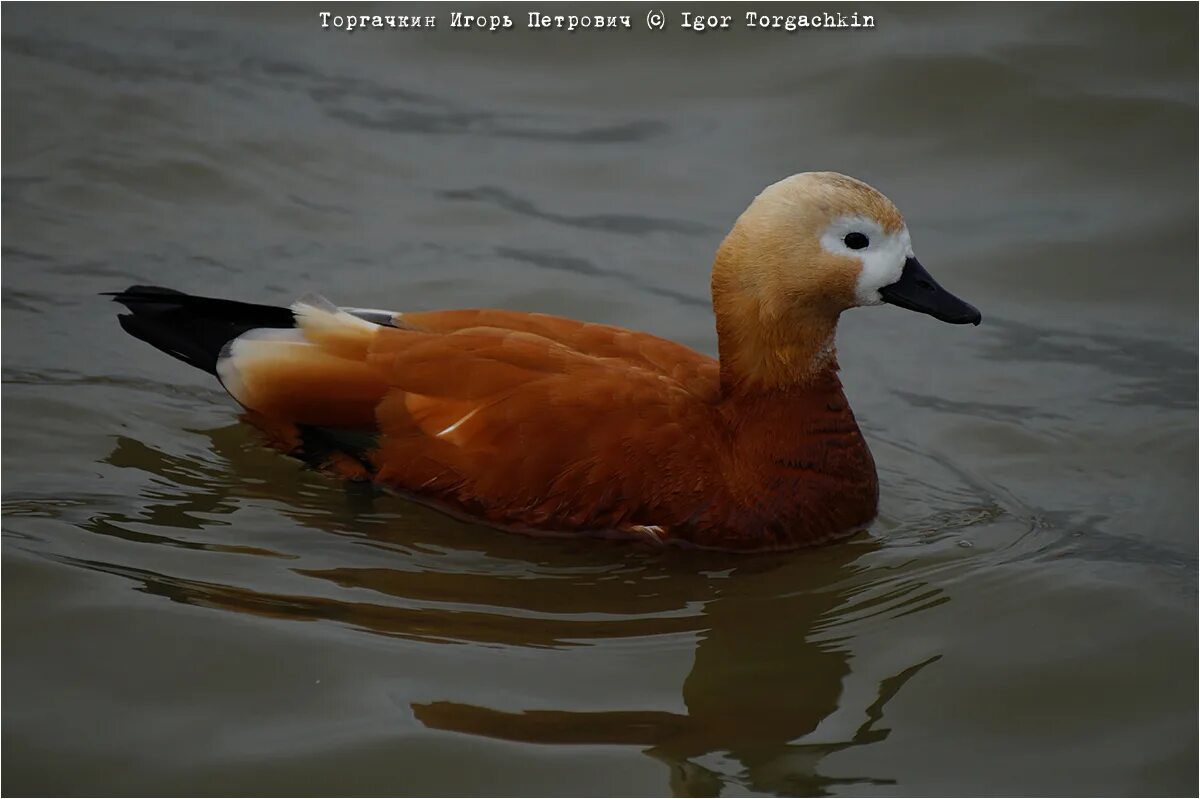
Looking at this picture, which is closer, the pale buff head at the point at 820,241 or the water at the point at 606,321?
the water at the point at 606,321

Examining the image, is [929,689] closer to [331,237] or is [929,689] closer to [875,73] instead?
[331,237]

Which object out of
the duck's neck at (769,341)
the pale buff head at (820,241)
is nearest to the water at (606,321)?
the duck's neck at (769,341)

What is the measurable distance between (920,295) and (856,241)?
0.30 metres

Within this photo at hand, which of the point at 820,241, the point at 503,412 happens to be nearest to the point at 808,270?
the point at 820,241

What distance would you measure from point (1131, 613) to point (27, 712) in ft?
11.4

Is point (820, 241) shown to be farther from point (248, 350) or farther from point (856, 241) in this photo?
point (248, 350)

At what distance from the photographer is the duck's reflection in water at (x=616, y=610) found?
4.45m

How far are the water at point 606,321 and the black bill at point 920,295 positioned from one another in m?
0.85

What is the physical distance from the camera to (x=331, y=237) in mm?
8125

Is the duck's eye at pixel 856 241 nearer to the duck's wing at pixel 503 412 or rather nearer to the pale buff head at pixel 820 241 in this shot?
the pale buff head at pixel 820 241

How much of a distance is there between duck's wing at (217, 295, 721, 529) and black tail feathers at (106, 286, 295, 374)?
98 mm

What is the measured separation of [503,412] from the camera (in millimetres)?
5438

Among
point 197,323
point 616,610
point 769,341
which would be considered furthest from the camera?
point 197,323

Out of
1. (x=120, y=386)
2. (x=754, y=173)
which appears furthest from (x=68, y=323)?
(x=754, y=173)
